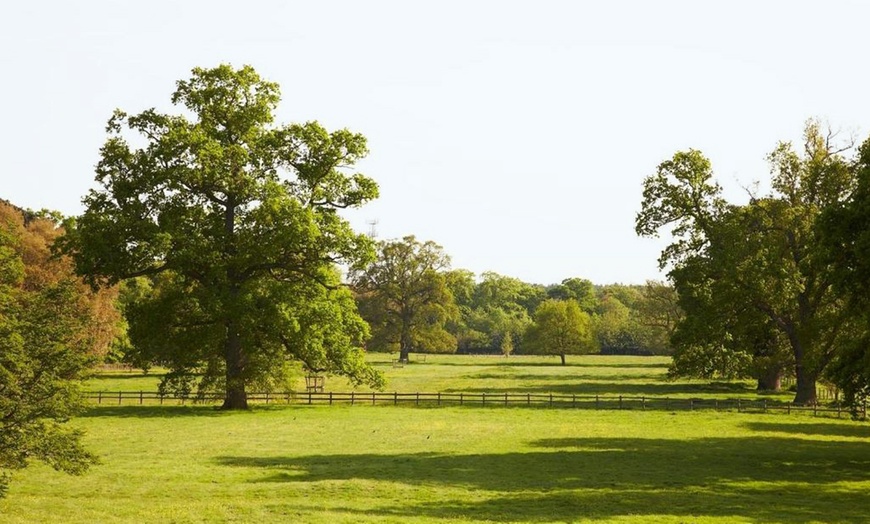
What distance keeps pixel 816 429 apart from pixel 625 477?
18766 millimetres

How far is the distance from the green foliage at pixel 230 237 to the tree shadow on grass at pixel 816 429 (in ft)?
70.6

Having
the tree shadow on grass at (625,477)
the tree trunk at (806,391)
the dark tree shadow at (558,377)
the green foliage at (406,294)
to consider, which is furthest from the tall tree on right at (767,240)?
the green foliage at (406,294)

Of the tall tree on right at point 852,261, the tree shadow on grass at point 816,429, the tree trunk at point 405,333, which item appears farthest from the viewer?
the tree trunk at point 405,333

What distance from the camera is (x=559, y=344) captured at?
11888 centimetres

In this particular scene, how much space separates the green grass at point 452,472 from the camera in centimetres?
2161

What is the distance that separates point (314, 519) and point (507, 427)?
22.3 m

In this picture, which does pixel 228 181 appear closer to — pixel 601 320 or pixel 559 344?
pixel 559 344

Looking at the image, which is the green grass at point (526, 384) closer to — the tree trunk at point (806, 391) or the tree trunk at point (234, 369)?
the tree trunk at point (234, 369)

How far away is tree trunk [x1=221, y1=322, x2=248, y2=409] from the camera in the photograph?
48.7m

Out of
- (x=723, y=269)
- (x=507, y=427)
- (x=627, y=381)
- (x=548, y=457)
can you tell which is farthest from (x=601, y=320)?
(x=548, y=457)

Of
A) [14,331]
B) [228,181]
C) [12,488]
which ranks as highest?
[228,181]

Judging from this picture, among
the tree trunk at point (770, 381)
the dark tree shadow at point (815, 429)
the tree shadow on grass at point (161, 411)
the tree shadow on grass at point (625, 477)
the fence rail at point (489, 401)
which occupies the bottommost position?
the tree shadow on grass at point (625, 477)

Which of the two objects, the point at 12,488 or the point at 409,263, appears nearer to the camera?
the point at 12,488

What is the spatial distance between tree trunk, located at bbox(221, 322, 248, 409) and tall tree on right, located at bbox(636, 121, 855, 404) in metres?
25.6
